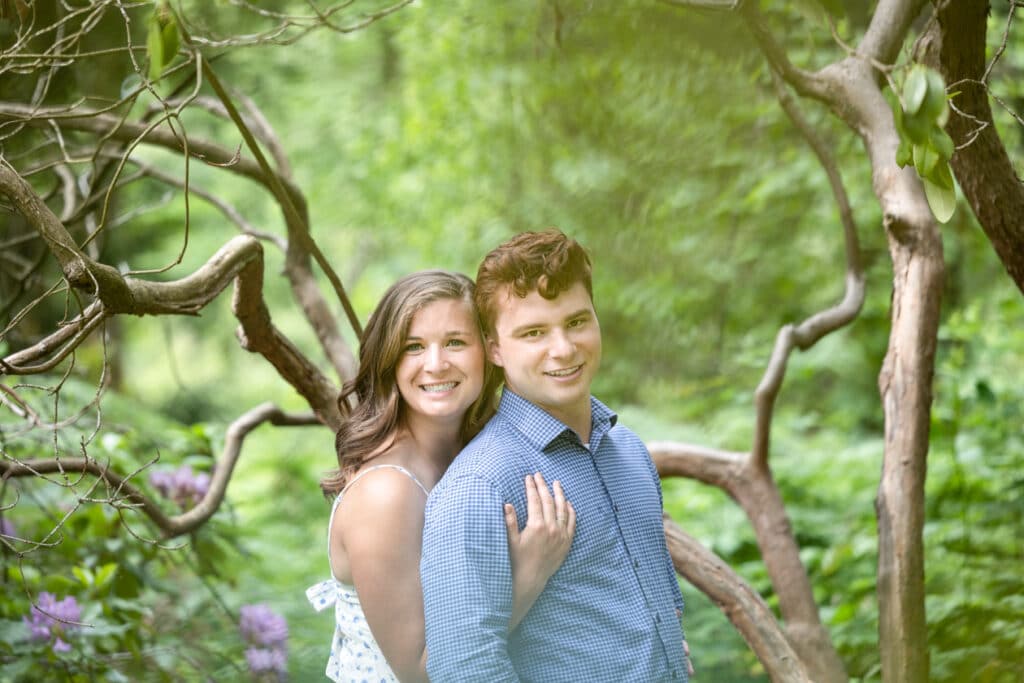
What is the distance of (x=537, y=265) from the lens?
1.95 m

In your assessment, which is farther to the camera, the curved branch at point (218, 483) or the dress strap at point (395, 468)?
the curved branch at point (218, 483)

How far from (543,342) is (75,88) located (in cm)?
Answer: 263

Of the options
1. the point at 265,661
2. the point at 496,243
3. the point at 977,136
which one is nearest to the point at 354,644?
the point at 265,661

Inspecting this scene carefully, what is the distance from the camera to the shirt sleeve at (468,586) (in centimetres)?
169

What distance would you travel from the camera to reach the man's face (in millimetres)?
1951

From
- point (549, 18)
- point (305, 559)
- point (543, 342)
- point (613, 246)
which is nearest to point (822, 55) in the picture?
point (549, 18)

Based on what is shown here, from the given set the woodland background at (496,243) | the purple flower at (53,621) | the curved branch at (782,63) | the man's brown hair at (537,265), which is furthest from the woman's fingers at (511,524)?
the purple flower at (53,621)

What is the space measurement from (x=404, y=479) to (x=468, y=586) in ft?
1.10

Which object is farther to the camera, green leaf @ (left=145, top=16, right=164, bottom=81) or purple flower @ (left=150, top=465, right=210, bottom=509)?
purple flower @ (left=150, top=465, right=210, bottom=509)

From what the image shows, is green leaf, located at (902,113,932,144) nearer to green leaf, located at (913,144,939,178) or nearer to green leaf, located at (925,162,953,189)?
green leaf, located at (913,144,939,178)

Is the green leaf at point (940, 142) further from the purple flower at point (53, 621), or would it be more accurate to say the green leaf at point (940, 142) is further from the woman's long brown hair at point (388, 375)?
the purple flower at point (53, 621)

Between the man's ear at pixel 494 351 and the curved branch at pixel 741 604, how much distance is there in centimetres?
112

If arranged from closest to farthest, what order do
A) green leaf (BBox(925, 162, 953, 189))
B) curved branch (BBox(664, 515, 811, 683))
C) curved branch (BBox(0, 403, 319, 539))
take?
green leaf (BBox(925, 162, 953, 189)) < curved branch (BBox(664, 515, 811, 683)) < curved branch (BBox(0, 403, 319, 539))

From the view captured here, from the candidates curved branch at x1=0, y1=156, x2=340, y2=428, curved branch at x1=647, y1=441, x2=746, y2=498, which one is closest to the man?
curved branch at x1=0, y1=156, x2=340, y2=428
